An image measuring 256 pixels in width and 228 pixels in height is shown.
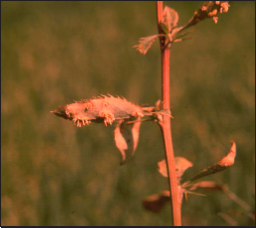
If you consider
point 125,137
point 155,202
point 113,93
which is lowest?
point 155,202

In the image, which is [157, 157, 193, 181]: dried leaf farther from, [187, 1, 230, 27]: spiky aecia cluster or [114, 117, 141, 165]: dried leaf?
[187, 1, 230, 27]: spiky aecia cluster

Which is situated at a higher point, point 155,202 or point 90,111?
point 90,111

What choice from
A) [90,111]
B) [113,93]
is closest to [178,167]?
[90,111]

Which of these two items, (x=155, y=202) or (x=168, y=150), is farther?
Answer: (x=155, y=202)

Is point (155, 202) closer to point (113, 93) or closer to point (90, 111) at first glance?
point (90, 111)

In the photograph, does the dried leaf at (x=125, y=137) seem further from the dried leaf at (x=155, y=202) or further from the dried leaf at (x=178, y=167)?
the dried leaf at (x=155, y=202)

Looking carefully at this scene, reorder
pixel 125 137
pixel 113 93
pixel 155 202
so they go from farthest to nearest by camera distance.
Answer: pixel 113 93 < pixel 155 202 < pixel 125 137

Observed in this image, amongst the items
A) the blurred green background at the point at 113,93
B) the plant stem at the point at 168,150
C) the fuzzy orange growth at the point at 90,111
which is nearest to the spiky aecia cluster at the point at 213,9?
the plant stem at the point at 168,150

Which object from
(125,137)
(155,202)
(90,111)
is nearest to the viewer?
(90,111)
